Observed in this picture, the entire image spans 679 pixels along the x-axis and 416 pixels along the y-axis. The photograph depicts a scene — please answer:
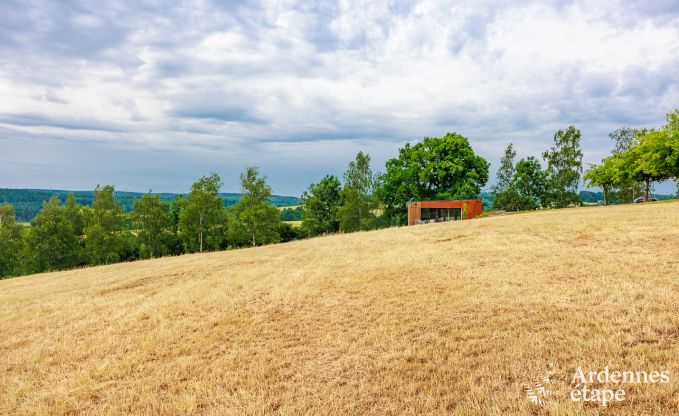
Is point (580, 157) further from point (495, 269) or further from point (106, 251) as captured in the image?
point (106, 251)

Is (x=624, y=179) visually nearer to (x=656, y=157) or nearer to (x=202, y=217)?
(x=656, y=157)

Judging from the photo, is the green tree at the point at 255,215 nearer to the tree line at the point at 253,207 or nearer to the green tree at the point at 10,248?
the tree line at the point at 253,207

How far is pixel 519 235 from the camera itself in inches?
829

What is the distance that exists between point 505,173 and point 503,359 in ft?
279

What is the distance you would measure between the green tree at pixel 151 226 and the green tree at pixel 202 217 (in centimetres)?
303

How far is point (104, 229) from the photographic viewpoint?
180 feet

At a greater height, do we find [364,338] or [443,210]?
[443,210]

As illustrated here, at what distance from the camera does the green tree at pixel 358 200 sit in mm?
66312

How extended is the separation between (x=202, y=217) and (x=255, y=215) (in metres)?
8.30

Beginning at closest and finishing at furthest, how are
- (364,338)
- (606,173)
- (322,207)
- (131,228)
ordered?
(364,338) → (606,173) → (131,228) → (322,207)

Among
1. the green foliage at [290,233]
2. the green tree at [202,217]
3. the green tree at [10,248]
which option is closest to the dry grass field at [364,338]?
the green tree at [202,217]

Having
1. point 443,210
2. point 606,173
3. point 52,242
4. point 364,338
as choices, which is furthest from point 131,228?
point 606,173

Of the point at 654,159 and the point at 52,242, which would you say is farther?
the point at 52,242

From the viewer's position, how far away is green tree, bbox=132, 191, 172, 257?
5744 centimetres
